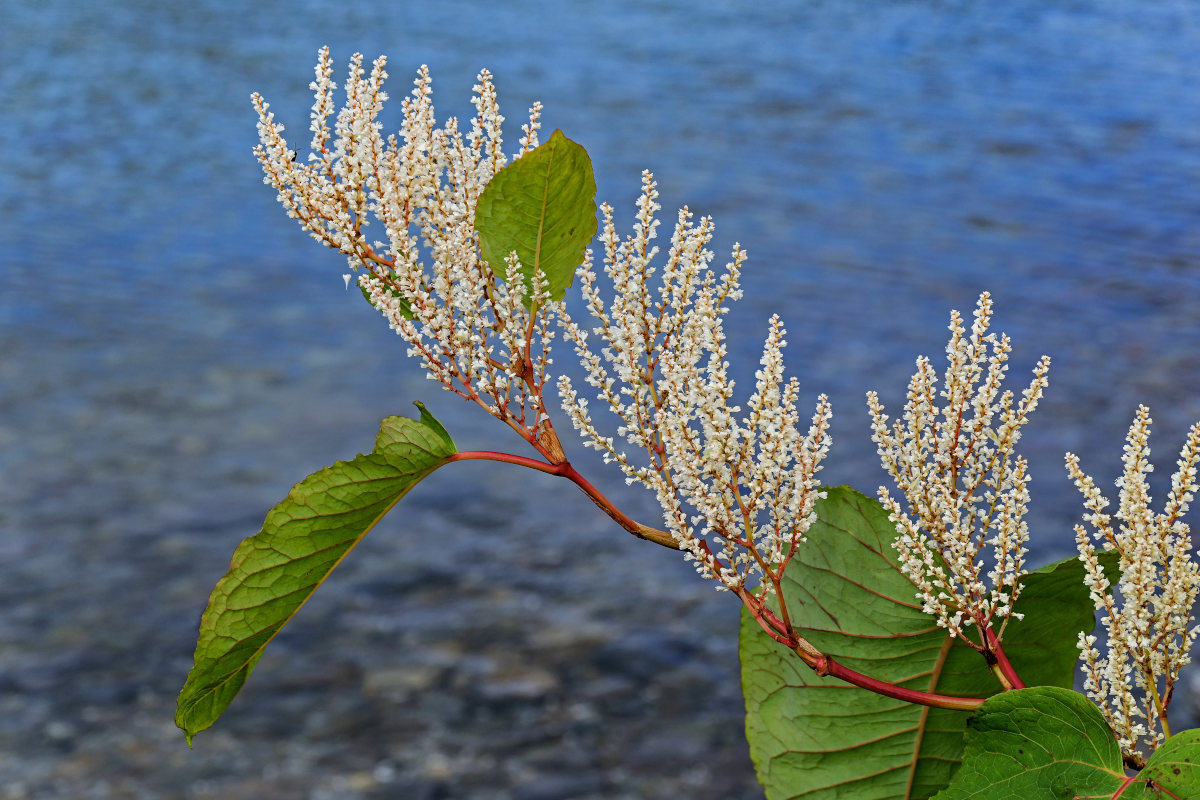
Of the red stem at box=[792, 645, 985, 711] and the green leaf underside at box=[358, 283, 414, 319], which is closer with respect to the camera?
the red stem at box=[792, 645, 985, 711]

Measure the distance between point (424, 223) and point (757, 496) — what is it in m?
0.40

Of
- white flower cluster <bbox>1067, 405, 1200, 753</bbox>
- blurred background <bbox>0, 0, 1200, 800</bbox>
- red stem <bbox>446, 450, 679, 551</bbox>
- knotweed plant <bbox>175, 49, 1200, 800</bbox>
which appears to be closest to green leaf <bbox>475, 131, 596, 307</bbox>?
knotweed plant <bbox>175, 49, 1200, 800</bbox>

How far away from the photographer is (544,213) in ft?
3.22

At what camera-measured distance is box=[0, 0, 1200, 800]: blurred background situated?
374 centimetres

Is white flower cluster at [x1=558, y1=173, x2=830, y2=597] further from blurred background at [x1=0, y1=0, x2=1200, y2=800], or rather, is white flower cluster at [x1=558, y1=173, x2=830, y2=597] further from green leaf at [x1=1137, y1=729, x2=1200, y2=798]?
blurred background at [x1=0, y1=0, x2=1200, y2=800]

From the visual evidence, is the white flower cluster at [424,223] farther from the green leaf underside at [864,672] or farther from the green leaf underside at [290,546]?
the green leaf underside at [864,672]

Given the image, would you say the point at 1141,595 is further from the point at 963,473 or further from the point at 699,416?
the point at 699,416

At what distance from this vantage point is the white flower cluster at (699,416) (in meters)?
0.85

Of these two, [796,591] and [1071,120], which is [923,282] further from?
[796,591]

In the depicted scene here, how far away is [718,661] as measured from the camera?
4.11 m

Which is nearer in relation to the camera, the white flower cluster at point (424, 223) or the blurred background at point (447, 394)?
the white flower cluster at point (424, 223)

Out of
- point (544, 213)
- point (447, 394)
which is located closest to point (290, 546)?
point (544, 213)

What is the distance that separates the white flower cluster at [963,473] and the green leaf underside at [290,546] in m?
0.40

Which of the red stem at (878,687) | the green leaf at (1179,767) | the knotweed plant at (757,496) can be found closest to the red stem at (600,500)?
the knotweed plant at (757,496)
